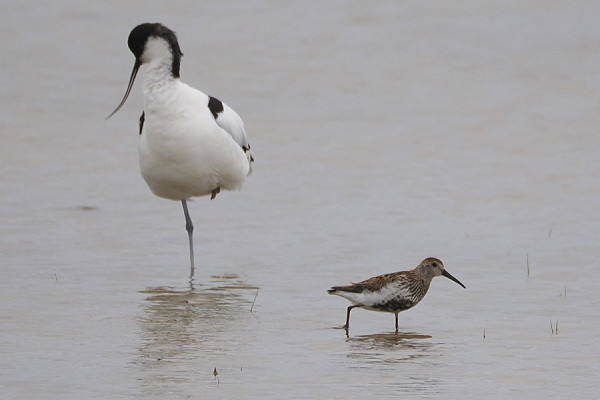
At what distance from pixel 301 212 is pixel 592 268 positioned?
3.15 metres

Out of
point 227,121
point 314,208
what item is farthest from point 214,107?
point 314,208

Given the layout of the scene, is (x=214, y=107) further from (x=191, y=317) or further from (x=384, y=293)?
(x=384, y=293)

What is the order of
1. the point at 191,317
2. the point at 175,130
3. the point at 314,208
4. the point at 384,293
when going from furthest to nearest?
the point at 314,208 → the point at 175,130 → the point at 191,317 → the point at 384,293

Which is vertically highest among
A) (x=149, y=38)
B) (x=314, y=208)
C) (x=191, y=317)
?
(x=149, y=38)

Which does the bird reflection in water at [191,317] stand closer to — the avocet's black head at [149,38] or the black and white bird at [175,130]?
the black and white bird at [175,130]

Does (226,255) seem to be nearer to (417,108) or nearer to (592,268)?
(592,268)

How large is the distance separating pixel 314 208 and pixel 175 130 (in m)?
2.60

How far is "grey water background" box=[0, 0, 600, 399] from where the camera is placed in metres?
7.27

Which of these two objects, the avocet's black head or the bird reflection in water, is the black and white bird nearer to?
the avocet's black head

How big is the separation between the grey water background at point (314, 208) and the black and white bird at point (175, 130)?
2.09ft

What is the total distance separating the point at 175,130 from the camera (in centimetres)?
1023

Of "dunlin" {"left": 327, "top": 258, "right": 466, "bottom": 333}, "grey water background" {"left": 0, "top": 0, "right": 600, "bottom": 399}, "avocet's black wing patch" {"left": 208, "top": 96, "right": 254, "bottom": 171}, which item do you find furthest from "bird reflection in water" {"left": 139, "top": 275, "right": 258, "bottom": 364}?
"avocet's black wing patch" {"left": 208, "top": 96, "right": 254, "bottom": 171}

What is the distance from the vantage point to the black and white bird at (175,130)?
10.3 metres

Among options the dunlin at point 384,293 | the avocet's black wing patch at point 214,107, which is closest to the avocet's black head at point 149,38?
the avocet's black wing patch at point 214,107
